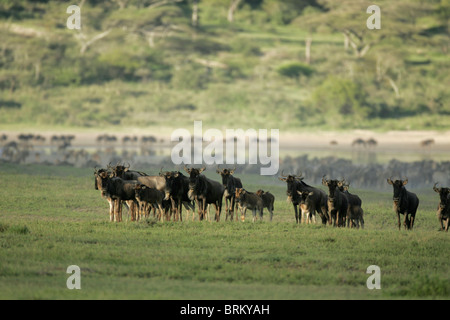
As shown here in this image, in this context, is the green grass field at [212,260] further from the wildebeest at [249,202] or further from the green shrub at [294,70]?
the green shrub at [294,70]

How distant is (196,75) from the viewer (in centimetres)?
5553

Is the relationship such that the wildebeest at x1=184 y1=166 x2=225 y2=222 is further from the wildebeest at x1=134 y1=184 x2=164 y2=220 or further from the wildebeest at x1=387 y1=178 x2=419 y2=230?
the wildebeest at x1=387 y1=178 x2=419 y2=230

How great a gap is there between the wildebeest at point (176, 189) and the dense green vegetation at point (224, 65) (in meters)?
32.3

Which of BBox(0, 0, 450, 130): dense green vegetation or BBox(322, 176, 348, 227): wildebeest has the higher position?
BBox(0, 0, 450, 130): dense green vegetation

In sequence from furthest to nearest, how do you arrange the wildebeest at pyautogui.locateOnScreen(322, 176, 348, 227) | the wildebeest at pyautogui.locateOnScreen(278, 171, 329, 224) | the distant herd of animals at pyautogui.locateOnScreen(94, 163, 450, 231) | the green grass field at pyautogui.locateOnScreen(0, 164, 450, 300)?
the wildebeest at pyautogui.locateOnScreen(278, 171, 329, 224) < the distant herd of animals at pyautogui.locateOnScreen(94, 163, 450, 231) < the wildebeest at pyautogui.locateOnScreen(322, 176, 348, 227) < the green grass field at pyautogui.locateOnScreen(0, 164, 450, 300)

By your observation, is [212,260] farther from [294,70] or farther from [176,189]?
[294,70]

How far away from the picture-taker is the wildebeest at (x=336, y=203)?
15078 mm

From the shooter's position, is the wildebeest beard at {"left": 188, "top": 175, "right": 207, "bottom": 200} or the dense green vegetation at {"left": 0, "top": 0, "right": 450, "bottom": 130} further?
the dense green vegetation at {"left": 0, "top": 0, "right": 450, "bottom": 130}

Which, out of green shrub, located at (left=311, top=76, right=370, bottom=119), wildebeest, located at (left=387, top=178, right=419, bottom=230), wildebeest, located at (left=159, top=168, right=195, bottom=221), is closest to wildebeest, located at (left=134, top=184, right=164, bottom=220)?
wildebeest, located at (left=159, top=168, right=195, bottom=221)

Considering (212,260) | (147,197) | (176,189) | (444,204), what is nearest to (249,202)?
(176,189)

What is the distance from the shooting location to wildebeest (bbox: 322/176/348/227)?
15.1 meters

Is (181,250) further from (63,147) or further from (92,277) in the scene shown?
(63,147)

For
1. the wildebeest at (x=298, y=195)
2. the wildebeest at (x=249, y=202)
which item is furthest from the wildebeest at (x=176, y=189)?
the wildebeest at (x=298, y=195)
